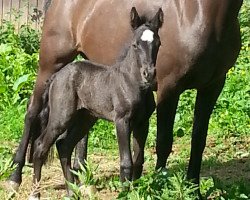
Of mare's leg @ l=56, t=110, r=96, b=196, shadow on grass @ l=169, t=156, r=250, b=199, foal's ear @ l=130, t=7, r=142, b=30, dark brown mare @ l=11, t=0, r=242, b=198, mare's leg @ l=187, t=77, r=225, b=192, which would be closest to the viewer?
foal's ear @ l=130, t=7, r=142, b=30

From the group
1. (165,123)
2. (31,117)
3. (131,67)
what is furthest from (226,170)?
(131,67)

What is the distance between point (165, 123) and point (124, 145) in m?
0.66

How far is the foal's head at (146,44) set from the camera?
173 inches

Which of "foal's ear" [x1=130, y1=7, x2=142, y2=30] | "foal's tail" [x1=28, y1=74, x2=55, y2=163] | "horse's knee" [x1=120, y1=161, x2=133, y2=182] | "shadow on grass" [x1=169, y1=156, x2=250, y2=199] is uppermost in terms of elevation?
"foal's ear" [x1=130, y1=7, x2=142, y2=30]

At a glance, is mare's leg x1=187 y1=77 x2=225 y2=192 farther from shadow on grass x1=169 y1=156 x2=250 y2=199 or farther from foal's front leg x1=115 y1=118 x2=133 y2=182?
foal's front leg x1=115 y1=118 x2=133 y2=182

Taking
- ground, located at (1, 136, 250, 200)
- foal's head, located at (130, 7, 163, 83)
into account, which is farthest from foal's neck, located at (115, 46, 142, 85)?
ground, located at (1, 136, 250, 200)

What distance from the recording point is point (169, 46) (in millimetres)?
5168

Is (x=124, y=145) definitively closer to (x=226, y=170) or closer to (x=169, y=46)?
(x=169, y=46)

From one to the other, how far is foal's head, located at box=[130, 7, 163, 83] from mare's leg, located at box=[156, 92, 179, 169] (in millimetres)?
726

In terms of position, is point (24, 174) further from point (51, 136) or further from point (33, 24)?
point (33, 24)

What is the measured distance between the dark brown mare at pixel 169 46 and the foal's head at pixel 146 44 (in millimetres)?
590

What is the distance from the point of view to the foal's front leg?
4.67 m

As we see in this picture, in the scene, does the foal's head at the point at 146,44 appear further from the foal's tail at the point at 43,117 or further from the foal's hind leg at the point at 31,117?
the foal's hind leg at the point at 31,117

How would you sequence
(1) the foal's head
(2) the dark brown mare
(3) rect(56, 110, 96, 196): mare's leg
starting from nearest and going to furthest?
(1) the foal's head → (2) the dark brown mare → (3) rect(56, 110, 96, 196): mare's leg
